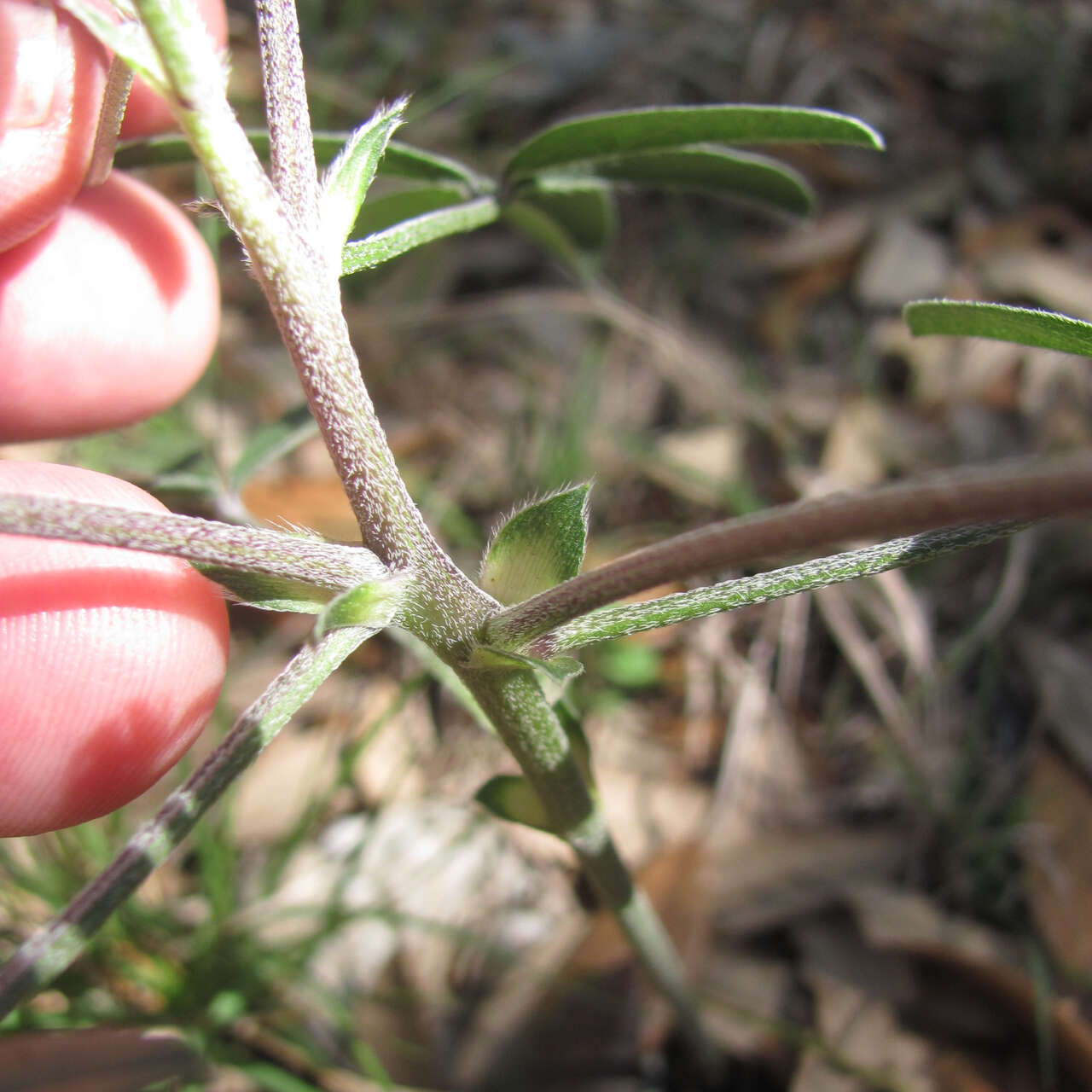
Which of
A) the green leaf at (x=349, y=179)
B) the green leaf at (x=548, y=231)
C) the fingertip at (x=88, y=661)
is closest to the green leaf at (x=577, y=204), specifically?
the green leaf at (x=548, y=231)

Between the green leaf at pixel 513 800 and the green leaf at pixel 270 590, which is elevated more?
the green leaf at pixel 270 590

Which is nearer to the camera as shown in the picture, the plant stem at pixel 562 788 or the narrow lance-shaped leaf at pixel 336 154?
the plant stem at pixel 562 788

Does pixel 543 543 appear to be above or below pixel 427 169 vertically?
below

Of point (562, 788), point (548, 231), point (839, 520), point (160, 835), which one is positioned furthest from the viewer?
point (548, 231)

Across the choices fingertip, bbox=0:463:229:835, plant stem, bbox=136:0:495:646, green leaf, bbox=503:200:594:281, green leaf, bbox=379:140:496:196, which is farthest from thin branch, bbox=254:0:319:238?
green leaf, bbox=503:200:594:281

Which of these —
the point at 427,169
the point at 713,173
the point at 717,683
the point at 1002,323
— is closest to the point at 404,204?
the point at 427,169

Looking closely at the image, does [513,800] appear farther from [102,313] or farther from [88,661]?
[102,313]

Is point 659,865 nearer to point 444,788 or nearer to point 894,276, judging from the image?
point 444,788

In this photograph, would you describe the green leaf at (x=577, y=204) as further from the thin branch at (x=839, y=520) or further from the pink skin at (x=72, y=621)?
the thin branch at (x=839, y=520)
